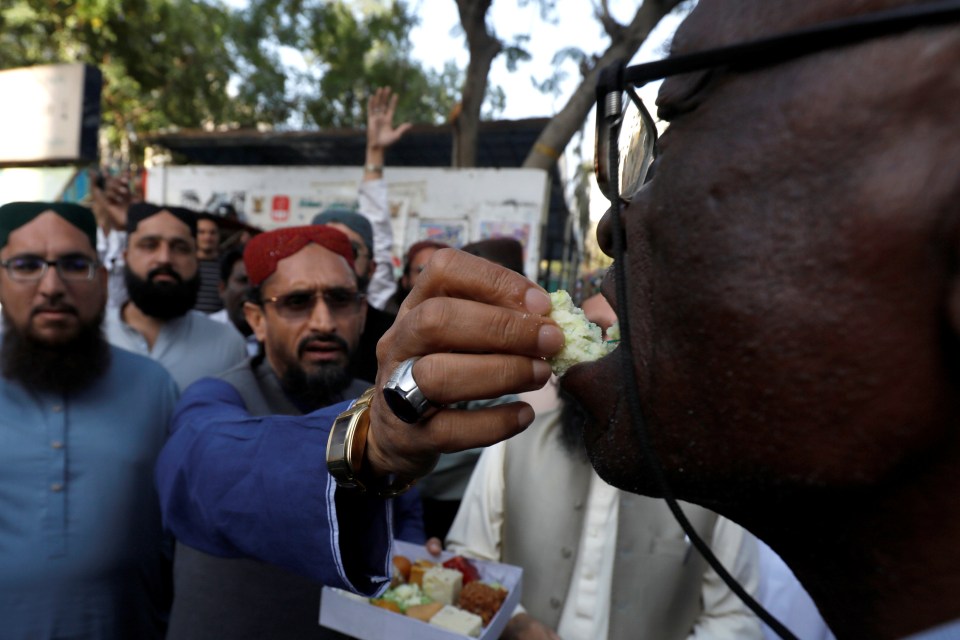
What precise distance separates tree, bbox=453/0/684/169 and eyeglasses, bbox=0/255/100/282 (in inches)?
219

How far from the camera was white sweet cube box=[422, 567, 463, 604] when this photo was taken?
2.10 metres

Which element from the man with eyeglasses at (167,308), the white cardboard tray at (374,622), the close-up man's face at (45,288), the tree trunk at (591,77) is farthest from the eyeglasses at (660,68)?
the tree trunk at (591,77)

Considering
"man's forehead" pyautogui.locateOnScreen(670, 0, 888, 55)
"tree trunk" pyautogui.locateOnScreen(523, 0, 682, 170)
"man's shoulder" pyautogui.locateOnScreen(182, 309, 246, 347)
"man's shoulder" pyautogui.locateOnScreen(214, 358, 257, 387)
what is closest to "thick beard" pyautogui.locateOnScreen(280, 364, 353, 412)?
"man's shoulder" pyautogui.locateOnScreen(214, 358, 257, 387)

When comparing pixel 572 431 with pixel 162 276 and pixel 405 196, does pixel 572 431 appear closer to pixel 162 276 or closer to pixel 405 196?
pixel 162 276

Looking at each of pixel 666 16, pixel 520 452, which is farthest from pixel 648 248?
pixel 666 16

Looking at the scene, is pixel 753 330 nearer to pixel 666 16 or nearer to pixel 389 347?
pixel 389 347

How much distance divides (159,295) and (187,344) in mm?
397

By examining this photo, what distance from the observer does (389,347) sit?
1.16 meters

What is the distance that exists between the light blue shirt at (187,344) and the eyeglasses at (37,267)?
0.95 m

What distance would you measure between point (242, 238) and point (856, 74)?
7.76 meters

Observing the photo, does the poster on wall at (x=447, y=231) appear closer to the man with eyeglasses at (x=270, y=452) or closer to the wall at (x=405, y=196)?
the wall at (x=405, y=196)

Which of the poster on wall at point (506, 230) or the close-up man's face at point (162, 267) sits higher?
the poster on wall at point (506, 230)

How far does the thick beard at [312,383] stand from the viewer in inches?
109

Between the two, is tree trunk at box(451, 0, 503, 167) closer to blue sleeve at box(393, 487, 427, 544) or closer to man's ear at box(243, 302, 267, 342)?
man's ear at box(243, 302, 267, 342)
